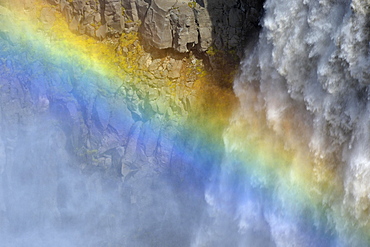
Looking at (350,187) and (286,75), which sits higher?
(286,75)

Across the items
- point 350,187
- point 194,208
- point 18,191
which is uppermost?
point 350,187

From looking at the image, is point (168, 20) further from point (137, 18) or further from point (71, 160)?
point (71, 160)

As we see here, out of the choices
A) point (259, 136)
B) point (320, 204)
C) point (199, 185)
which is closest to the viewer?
point (320, 204)

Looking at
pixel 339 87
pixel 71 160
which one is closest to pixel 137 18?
pixel 71 160

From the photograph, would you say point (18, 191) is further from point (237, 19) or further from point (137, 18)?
point (237, 19)

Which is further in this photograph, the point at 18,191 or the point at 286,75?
the point at 18,191

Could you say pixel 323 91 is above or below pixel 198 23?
below

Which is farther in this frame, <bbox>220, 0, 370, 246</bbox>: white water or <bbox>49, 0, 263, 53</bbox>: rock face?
<bbox>49, 0, 263, 53</bbox>: rock face

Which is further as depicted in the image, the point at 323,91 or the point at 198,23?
the point at 198,23

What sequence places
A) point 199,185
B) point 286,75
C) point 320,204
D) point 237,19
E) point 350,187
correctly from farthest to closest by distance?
point 199,185 → point 237,19 → point 286,75 → point 320,204 → point 350,187

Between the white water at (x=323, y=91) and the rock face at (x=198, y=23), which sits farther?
the rock face at (x=198, y=23)
